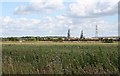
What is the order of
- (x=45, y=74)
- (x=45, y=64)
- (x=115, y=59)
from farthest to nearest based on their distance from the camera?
(x=115, y=59) → (x=45, y=64) → (x=45, y=74)

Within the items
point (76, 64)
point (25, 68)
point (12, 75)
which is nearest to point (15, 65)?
point (25, 68)

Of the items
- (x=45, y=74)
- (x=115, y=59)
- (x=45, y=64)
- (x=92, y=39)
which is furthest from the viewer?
(x=92, y=39)

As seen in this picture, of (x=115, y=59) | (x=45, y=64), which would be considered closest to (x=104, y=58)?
(x=115, y=59)

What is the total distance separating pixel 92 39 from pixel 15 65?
81.5 m

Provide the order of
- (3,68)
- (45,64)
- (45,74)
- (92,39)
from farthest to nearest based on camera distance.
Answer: (92,39), (45,64), (3,68), (45,74)

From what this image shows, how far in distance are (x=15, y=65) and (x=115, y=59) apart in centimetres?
500

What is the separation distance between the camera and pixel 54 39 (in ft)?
323

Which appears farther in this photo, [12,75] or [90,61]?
[90,61]

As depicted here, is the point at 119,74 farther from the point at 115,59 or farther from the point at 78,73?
the point at 115,59

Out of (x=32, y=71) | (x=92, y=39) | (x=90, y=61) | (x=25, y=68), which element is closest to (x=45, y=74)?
(x=32, y=71)

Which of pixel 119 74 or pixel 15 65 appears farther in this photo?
pixel 15 65

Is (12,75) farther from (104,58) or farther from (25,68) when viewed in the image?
(104,58)

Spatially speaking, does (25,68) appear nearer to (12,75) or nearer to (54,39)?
(12,75)

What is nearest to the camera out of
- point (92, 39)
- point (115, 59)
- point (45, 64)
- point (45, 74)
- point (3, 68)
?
point (45, 74)
